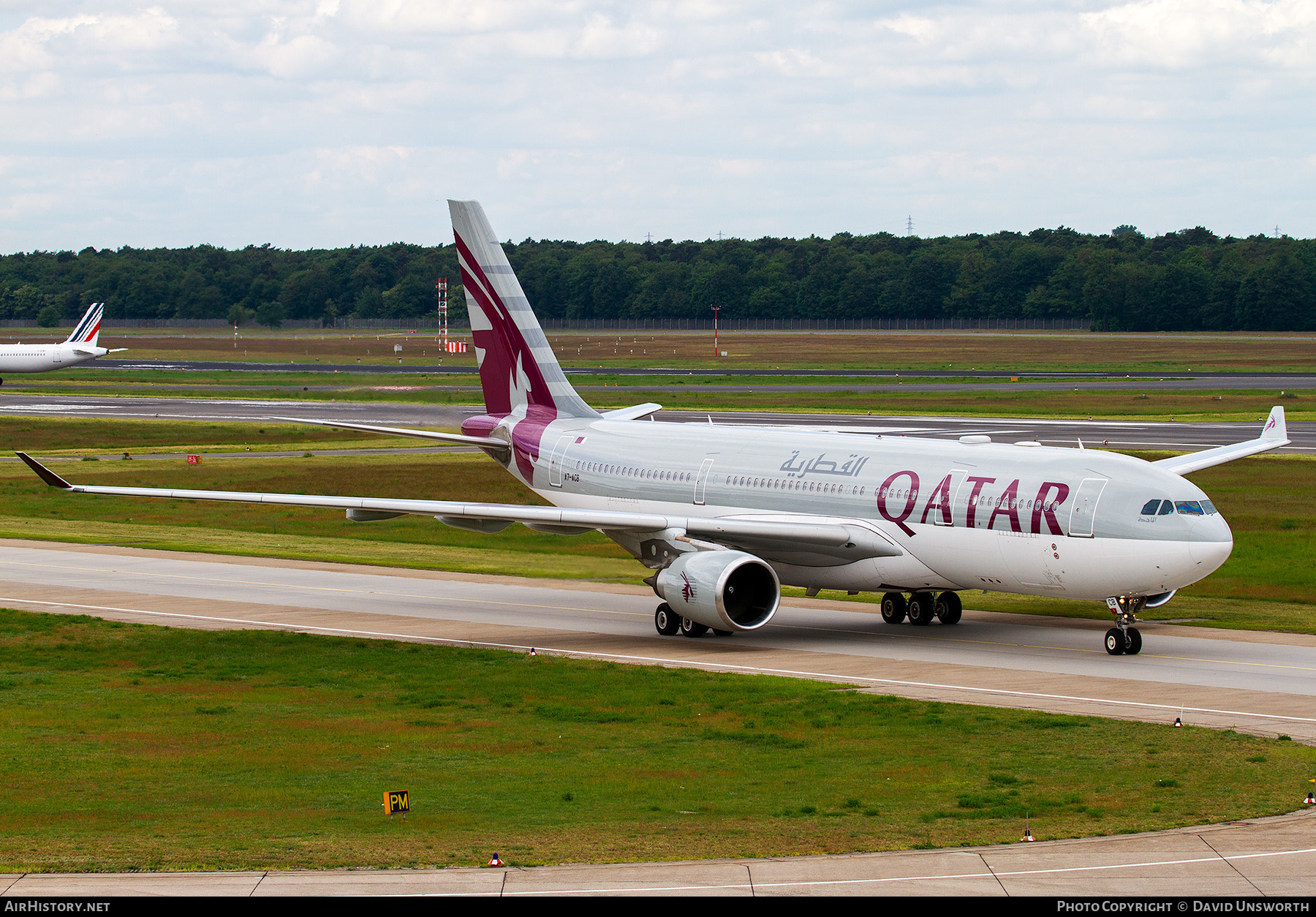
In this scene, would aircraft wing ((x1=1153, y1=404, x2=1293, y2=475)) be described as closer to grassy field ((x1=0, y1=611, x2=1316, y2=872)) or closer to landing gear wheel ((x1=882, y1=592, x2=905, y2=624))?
landing gear wheel ((x1=882, y1=592, x2=905, y2=624))

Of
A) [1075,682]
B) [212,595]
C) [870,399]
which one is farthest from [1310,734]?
[870,399]

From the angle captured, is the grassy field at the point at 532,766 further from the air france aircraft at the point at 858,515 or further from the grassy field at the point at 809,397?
the grassy field at the point at 809,397

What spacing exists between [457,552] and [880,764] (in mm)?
29801

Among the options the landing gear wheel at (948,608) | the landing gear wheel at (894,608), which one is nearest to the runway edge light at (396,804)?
the landing gear wheel at (894,608)

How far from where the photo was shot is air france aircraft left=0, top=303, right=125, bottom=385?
13575cm

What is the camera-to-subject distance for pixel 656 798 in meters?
19.6

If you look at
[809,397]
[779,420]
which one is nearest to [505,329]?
[779,420]

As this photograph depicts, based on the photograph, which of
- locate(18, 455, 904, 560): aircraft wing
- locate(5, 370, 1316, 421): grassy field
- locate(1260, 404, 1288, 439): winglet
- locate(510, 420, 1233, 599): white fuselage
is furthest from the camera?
locate(5, 370, 1316, 421): grassy field

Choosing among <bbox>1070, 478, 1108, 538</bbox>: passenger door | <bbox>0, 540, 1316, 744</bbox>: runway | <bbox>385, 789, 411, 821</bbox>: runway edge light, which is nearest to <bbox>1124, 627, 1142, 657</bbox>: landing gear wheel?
<bbox>0, 540, 1316, 744</bbox>: runway

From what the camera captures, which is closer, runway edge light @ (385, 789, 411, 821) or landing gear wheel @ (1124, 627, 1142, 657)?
runway edge light @ (385, 789, 411, 821)

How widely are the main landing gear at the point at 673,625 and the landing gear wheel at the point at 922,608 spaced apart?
449 cm

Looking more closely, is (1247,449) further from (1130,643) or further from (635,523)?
(635,523)

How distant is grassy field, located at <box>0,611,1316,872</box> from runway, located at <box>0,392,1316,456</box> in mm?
37042

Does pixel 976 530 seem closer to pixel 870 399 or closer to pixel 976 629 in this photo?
pixel 976 629
